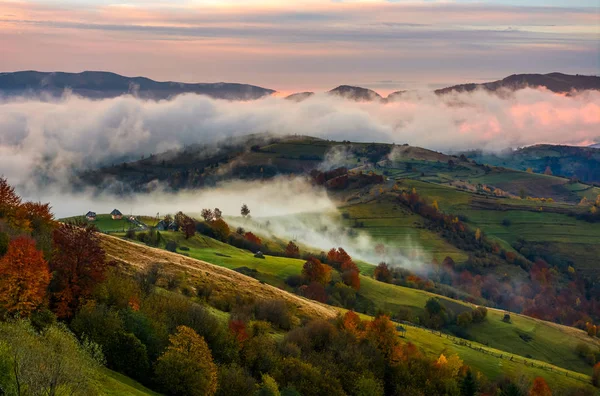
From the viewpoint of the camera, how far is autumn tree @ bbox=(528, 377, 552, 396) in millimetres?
110188

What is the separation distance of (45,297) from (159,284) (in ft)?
106

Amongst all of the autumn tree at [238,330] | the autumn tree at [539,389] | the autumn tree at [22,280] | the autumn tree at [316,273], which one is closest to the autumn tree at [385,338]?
the autumn tree at [238,330]

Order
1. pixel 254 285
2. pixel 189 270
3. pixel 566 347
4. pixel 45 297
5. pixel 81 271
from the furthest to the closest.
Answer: pixel 566 347, pixel 254 285, pixel 189 270, pixel 81 271, pixel 45 297

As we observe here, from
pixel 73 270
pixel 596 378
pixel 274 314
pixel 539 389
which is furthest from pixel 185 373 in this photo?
pixel 596 378

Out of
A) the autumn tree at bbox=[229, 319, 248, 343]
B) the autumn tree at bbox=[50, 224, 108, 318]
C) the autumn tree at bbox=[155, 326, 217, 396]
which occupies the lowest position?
the autumn tree at bbox=[229, 319, 248, 343]

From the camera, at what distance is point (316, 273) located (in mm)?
178750

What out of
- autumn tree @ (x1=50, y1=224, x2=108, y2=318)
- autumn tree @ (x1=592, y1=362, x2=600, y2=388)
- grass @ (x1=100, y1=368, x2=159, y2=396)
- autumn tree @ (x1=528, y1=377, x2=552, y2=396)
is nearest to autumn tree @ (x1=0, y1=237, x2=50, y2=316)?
autumn tree @ (x1=50, y1=224, x2=108, y2=318)

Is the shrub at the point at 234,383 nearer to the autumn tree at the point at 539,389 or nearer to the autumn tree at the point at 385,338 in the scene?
the autumn tree at the point at 385,338

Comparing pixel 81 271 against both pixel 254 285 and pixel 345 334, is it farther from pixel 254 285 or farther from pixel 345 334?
pixel 254 285

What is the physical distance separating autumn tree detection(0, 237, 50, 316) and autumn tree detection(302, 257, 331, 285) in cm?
11154

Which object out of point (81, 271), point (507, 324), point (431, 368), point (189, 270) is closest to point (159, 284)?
point (189, 270)

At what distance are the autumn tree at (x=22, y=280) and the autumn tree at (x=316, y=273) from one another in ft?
366

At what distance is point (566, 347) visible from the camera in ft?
555

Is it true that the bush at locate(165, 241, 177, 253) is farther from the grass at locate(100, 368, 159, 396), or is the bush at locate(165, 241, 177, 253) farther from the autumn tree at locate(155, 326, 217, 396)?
the grass at locate(100, 368, 159, 396)
